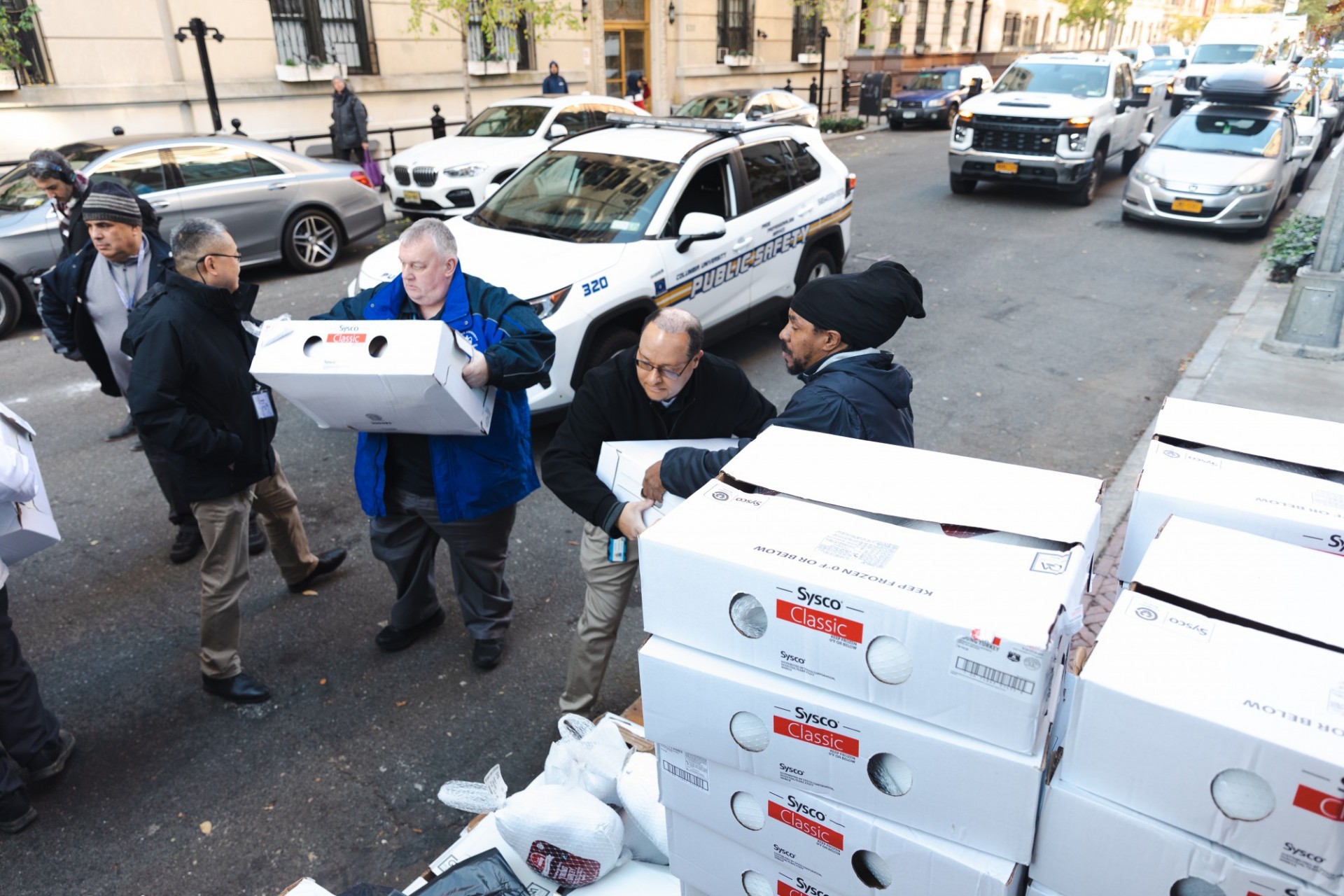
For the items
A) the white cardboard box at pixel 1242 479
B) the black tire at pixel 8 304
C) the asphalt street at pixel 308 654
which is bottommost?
the asphalt street at pixel 308 654

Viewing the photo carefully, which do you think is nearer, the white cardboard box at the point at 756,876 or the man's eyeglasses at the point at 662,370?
the white cardboard box at the point at 756,876

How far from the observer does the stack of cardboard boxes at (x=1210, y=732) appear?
136 cm

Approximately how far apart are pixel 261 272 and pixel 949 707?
10.7 meters

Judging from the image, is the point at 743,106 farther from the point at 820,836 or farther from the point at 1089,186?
the point at 820,836

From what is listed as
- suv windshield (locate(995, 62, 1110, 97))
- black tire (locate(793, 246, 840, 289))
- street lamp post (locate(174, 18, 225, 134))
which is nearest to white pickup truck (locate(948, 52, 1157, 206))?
suv windshield (locate(995, 62, 1110, 97))

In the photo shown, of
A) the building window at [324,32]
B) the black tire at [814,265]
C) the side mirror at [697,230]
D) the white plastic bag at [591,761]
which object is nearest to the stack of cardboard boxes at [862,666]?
the white plastic bag at [591,761]

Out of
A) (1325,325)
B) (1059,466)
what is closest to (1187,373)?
(1325,325)

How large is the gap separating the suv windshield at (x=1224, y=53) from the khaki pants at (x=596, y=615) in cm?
2939

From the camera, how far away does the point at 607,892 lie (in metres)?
2.52

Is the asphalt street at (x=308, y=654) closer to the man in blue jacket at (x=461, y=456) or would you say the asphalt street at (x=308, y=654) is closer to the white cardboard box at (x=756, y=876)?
the man in blue jacket at (x=461, y=456)

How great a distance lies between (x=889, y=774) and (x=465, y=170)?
1116cm

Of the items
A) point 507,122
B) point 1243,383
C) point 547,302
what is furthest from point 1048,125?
point 547,302

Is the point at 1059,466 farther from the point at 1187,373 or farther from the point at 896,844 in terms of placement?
the point at 896,844

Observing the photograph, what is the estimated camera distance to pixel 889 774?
178 cm
